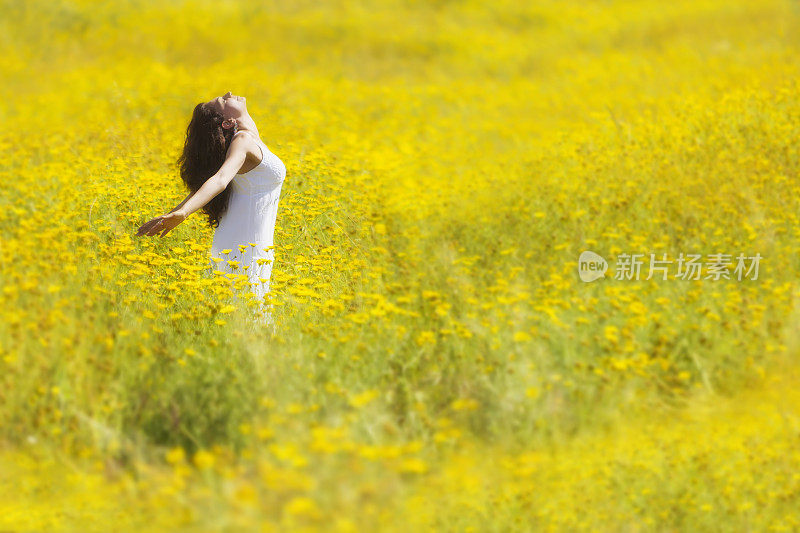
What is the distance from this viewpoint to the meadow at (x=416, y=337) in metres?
3.08

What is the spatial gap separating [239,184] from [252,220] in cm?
24

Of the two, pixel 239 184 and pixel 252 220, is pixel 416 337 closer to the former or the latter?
pixel 252 220

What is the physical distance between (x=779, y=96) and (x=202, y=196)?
5976 mm

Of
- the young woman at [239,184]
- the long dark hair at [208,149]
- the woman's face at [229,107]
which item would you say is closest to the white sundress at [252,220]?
the young woman at [239,184]

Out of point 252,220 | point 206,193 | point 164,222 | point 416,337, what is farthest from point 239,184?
point 416,337

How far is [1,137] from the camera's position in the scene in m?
8.06

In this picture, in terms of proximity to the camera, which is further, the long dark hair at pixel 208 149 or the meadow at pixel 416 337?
the long dark hair at pixel 208 149

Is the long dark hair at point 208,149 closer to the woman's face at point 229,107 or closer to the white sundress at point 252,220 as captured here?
the woman's face at point 229,107

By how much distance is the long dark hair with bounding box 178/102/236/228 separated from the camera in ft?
16.0

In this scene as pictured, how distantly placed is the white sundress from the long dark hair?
129mm

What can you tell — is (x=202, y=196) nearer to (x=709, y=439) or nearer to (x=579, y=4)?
(x=709, y=439)

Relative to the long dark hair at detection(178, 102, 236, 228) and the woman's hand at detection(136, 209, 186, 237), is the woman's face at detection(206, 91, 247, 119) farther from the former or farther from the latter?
the woman's hand at detection(136, 209, 186, 237)

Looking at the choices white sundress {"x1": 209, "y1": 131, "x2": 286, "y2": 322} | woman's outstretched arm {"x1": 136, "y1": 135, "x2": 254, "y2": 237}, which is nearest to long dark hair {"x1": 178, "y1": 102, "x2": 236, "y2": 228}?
white sundress {"x1": 209, "y1": 131, "x2": 286, "y2": 322}

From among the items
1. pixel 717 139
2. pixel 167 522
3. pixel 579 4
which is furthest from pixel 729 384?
pixel 579 4
